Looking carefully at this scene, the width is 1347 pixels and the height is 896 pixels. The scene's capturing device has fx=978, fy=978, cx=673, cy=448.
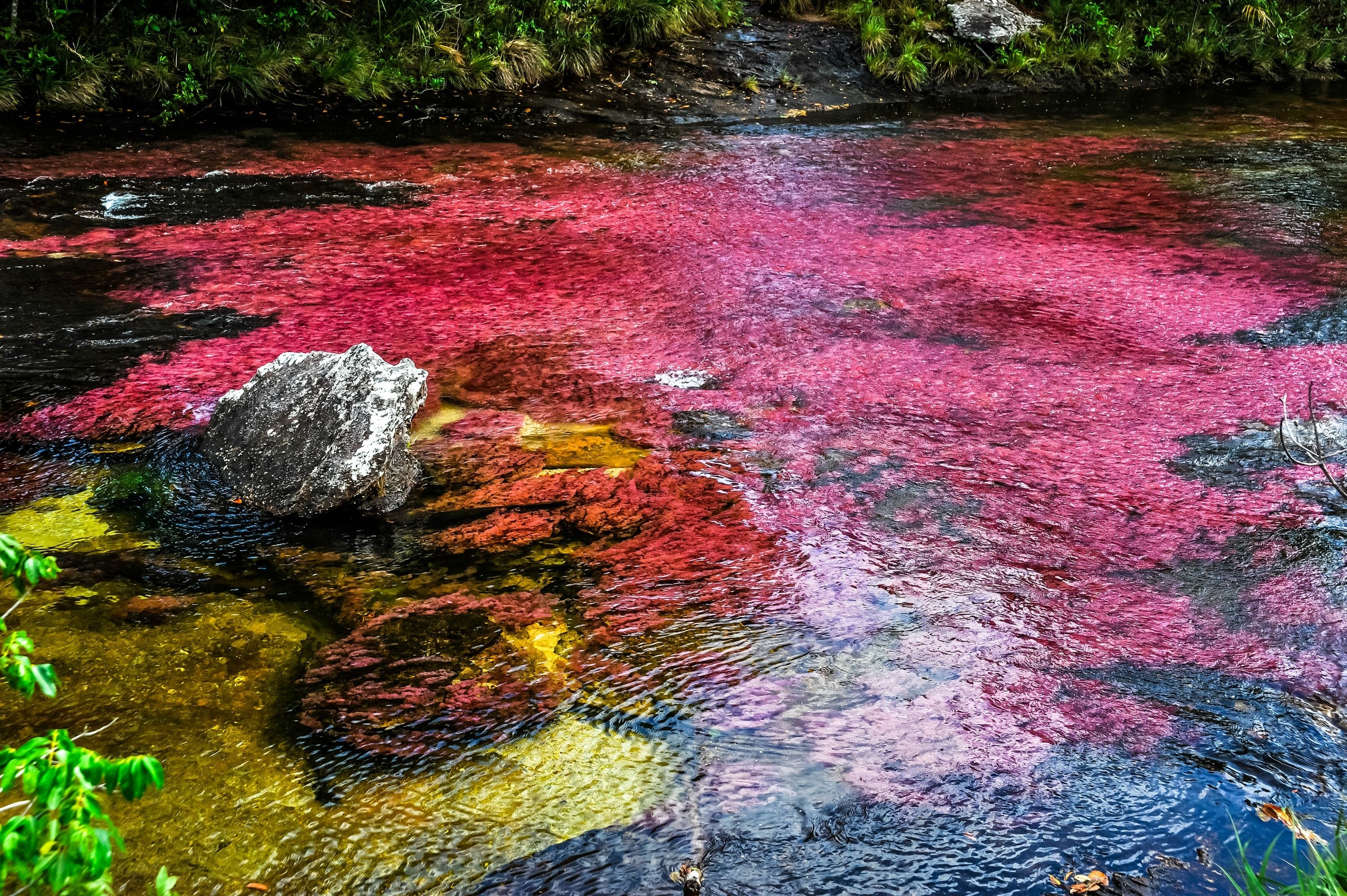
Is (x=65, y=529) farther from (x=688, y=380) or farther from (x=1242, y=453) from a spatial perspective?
(x=1242, y=453)

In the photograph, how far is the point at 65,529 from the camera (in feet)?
11.9

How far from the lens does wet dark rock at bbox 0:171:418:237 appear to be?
280 inches

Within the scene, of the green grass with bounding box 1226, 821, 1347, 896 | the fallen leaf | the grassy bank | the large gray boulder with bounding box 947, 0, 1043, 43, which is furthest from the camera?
the large gray boulder with bounding box 947, 0, 1043, 43

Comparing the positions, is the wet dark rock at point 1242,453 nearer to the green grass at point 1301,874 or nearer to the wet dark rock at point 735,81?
the green grass at point 1301,874

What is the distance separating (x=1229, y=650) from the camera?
3074 millimetres

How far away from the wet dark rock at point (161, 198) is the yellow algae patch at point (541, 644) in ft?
18.3

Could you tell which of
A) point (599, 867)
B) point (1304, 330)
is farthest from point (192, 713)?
point (1304, 330)

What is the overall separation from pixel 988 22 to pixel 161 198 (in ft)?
36.1

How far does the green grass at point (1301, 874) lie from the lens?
1.96 m

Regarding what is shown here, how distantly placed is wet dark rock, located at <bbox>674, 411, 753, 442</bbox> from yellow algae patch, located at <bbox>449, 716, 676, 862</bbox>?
6.25 ft

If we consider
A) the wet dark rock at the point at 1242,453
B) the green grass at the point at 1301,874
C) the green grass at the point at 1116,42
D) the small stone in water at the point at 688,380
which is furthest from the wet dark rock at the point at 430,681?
the green grass at the point at 1116,42

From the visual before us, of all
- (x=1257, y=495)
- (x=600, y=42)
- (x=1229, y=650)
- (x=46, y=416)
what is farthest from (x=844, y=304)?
(x=600, y=42)

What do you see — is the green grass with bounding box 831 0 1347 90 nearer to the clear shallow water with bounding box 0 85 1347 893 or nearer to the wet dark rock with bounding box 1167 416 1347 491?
the clear shallow water with bounding box 0 85 1347 893

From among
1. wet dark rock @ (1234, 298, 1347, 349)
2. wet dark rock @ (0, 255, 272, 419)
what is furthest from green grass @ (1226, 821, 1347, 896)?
wet dark rock @ (0, 255, 272, 419)
